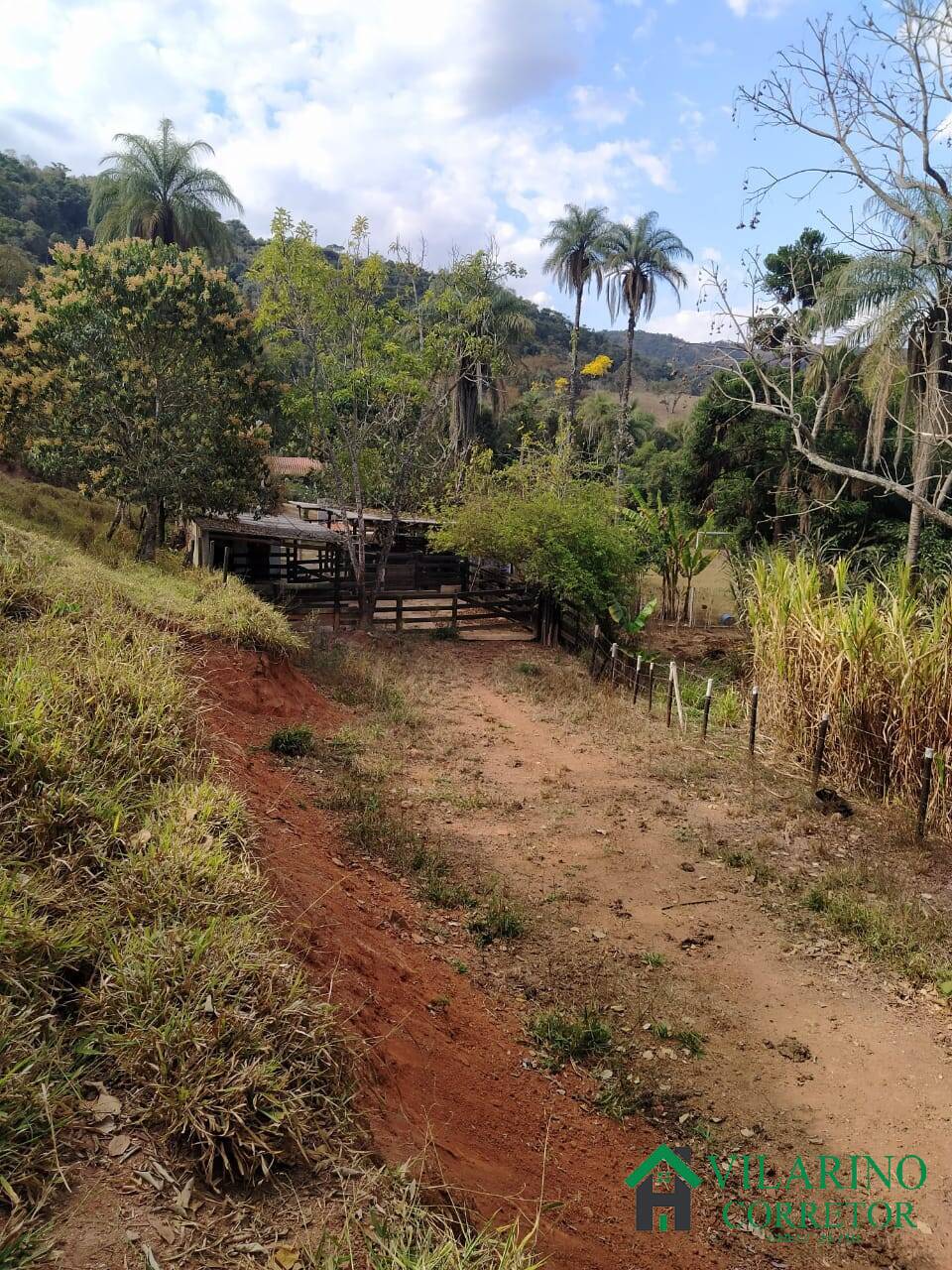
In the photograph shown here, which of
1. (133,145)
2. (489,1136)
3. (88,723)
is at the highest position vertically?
(133,145)

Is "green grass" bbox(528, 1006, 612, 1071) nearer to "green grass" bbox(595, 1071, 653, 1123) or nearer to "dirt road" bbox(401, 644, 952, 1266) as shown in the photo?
"green grass" bbox(595, 1071, 653, 1123)

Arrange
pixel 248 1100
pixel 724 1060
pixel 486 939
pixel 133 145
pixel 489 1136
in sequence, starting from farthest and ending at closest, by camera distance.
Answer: pixel 133 145 → pixel 486 939 → pixel 724 1060 → pixel 489 1136 → pixel 248 1100

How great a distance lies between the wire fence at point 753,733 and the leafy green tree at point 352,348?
6.19 metres

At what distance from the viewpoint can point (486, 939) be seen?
588 cm

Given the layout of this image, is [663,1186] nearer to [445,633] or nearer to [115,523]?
[445,633]

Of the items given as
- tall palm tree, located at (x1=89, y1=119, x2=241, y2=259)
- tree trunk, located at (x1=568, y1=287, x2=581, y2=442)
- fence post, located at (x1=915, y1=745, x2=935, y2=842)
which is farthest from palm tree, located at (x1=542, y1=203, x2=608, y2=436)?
fence post, located at (x1=915, y1=745, x2=935, y2=842)

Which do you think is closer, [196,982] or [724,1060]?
[196,982]

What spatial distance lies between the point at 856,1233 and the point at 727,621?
21.6m

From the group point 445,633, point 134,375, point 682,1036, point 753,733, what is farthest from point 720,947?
A: point 134,375

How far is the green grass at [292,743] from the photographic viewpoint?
320 inches

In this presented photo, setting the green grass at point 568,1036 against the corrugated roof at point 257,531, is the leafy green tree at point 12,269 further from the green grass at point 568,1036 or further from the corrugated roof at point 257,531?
the green grass at point 568,1036

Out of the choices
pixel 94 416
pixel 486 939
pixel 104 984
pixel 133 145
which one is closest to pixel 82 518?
pixel 94 416

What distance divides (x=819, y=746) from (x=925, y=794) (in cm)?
141

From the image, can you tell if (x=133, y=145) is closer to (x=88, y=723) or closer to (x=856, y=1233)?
(x=88, y=723)
